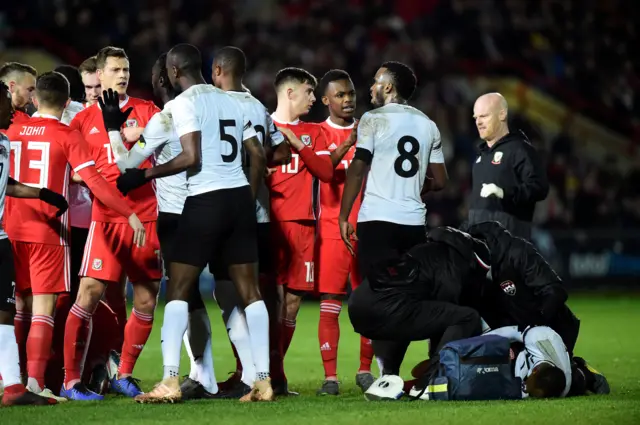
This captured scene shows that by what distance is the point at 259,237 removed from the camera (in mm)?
9055

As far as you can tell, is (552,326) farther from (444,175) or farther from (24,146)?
(24,146)

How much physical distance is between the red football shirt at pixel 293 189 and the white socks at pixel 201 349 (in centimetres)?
112

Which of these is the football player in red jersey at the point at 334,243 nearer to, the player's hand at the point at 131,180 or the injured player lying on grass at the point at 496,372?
the injured player lying on grass at the point at 496,372

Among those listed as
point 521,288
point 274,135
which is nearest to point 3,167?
point 274,135

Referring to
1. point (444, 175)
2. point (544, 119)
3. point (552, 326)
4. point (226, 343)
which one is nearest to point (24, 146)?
point (444, 175)

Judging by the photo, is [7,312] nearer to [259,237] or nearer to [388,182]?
[259,237]

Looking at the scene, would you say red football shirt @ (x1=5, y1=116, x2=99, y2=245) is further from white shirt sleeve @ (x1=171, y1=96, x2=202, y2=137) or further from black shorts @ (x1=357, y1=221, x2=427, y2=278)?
black shorts @ (x1=357, y1=221, x2=427, y2=278)

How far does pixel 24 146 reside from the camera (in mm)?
8547

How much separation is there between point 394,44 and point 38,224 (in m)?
14.5

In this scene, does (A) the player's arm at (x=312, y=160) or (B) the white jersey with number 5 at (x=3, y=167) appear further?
(A) the player's arm at (x=312, y=160)

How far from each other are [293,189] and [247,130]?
1.30 meters

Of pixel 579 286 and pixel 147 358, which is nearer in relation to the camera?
pixel 147 358

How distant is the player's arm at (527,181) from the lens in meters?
9.83

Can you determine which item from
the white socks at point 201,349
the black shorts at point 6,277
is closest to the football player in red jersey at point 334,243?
the white socks at point 201,349
